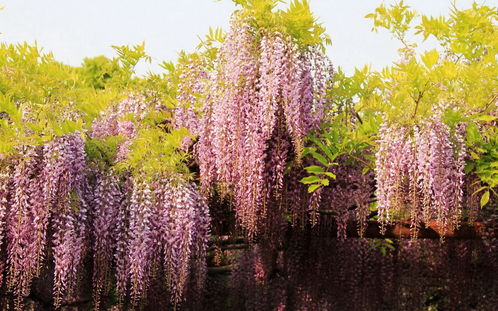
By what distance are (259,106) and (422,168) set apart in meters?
1.79

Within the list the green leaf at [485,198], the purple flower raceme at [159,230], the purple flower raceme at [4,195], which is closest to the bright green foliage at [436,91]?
the green leaf at [485,198]

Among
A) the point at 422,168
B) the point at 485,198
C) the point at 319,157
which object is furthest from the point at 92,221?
the point at 485,198

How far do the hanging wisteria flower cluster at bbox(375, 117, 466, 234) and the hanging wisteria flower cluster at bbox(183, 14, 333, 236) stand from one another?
33.7 inches

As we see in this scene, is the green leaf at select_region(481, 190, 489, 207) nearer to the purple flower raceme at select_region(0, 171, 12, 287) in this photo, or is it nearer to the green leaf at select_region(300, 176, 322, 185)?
the green leaf at select_region(300, 176, 322, 185)

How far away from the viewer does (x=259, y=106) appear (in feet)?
23.2

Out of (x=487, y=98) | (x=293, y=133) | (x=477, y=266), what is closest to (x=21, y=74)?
(x=293, y=133)

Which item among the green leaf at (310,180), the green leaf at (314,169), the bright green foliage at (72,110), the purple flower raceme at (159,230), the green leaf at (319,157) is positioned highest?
the bright green foliage at (72,110)

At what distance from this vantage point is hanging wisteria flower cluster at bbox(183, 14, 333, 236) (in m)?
6.95

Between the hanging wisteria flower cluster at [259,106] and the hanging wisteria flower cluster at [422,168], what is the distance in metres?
0.86

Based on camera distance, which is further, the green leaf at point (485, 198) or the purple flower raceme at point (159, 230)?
the green leaf at point (485, 198)

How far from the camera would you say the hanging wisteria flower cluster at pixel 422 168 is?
7320 mm

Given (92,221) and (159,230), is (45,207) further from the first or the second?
(159,230)

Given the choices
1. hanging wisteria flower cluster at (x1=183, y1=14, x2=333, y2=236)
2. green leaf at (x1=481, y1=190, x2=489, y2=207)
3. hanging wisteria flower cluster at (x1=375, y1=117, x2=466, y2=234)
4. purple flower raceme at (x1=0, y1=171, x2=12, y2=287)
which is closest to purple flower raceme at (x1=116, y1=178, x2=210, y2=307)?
hanging wisteria flower cluster at (x1=183, y1=14, x2=333, y2=236)

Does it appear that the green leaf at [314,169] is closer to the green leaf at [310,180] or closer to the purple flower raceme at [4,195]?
the green leaf at [310,180]
